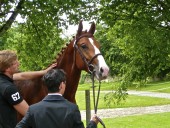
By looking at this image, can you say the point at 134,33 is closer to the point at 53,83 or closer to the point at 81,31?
the point at 81,31

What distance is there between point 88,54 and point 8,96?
163cm

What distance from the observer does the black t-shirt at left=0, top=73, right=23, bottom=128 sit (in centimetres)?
399

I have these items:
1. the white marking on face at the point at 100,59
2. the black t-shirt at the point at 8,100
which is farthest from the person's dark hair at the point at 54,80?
the white marking on face at the point at 100,59

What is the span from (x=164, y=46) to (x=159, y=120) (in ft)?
26.8

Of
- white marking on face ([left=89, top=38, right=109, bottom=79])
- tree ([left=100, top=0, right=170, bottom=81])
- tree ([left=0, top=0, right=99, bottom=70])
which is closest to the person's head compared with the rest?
white marking on face ([left=89, top=38, right=109, bottom=79])

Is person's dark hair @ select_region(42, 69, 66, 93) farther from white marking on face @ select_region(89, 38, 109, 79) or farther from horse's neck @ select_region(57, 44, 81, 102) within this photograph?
horse's neck @ select_region(57, 44, 81, 102)

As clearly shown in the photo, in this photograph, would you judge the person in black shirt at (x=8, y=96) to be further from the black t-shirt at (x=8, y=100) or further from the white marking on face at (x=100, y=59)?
the white marking on face at (x=100, y=59)

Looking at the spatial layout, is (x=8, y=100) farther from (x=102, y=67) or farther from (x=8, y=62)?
(x=102, y=67)

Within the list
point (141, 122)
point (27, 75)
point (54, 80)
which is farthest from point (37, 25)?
point (141, 122)

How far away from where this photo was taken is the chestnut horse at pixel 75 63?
5.20 m

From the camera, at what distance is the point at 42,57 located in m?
10.9

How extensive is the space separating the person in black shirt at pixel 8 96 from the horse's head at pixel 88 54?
1.19m

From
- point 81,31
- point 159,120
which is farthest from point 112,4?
point 159,120

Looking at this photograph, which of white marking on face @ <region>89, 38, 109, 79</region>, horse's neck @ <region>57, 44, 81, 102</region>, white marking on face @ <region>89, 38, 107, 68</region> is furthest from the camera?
horse's neck @ <region>57, 44, 81, 102</region>
